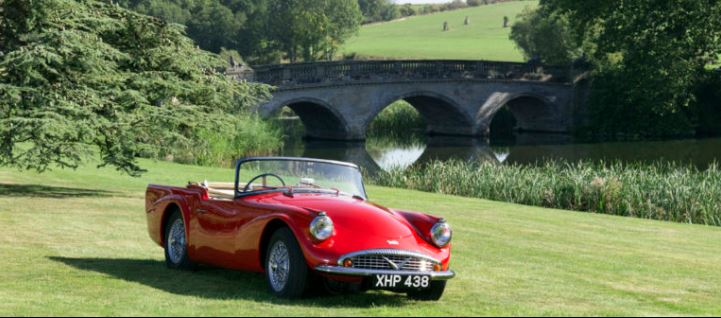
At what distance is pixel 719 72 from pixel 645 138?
6.19 metres

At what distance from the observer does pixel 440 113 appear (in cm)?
7250

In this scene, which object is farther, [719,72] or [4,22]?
[719,72]

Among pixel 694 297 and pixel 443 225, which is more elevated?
pixel 443 225

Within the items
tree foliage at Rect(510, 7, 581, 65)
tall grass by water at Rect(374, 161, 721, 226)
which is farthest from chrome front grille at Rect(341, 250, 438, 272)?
tree foliage at Rect(510, 7, 581, 65)

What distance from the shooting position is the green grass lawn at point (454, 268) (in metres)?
9.95

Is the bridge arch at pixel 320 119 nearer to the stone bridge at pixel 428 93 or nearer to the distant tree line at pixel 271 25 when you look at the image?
the stone bridge at pixel 428 93

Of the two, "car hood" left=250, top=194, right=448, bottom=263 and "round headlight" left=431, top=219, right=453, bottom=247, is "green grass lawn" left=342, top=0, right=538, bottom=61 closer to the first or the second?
"car hood" left=250, top=194, right=448, bottom=263

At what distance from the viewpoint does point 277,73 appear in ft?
193

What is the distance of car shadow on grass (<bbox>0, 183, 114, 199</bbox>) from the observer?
22.4 meters

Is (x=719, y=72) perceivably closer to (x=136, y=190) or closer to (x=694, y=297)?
(x=136, y=190)

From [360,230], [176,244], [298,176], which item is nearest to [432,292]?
[360,230]

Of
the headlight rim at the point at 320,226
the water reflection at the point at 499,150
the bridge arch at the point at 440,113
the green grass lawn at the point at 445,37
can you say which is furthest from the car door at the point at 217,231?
the green grass lawn at the point at 445,37

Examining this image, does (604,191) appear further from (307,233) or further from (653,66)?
(653,66)

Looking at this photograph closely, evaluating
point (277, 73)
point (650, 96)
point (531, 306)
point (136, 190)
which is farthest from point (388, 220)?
point (650, 96)
